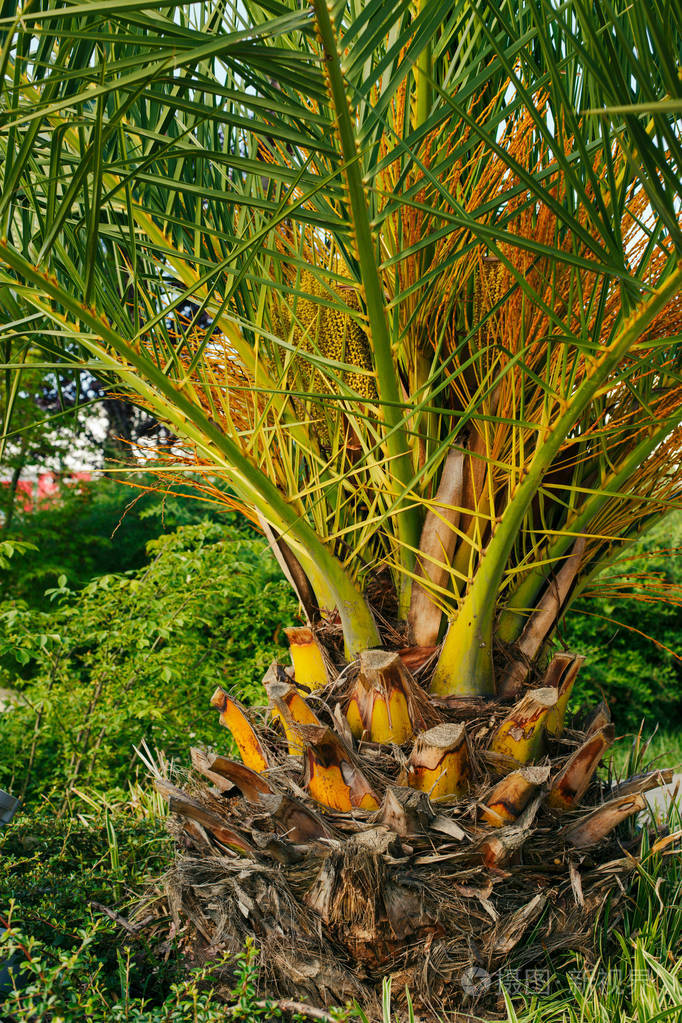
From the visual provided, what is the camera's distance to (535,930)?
1.47m

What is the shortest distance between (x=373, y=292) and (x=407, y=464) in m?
0.39

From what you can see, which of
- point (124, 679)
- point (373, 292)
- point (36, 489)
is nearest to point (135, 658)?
point (124, 679)

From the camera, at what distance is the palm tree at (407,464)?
124cm

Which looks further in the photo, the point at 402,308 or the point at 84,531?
the point at 84,531

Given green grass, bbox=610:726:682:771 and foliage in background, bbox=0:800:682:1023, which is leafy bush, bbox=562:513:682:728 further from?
foliage in background, bbox=0:800:682:1023

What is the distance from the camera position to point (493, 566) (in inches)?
58.9

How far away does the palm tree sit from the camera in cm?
124

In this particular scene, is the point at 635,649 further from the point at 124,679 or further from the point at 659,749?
the point at 124,679

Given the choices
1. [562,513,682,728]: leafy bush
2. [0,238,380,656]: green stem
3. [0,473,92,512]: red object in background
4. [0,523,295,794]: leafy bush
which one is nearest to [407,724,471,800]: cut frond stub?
[0,238,380,656]: green stem

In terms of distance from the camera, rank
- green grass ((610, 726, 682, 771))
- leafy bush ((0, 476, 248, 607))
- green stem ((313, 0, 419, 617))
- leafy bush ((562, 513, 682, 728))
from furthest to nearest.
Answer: leafy bush ((0, 476, 248, 607)) < leafy bush ((562, 513, 682, 728)) < green grass ((610, 726, 682, 771)) < green stem ((313, 0, 419, 617))

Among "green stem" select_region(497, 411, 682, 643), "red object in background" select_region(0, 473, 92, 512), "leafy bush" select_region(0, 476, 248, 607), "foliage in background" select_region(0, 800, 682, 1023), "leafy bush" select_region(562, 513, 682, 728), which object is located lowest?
"leafy bush" select_region(562, 513, 682, 728)

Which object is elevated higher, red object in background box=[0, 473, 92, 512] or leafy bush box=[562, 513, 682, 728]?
red object in background box=[0, 473, 92, 512]

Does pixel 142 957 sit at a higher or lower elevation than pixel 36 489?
lower

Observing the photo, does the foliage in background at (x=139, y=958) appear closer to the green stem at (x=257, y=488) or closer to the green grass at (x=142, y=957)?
the green grass at (x=142, y=957)
